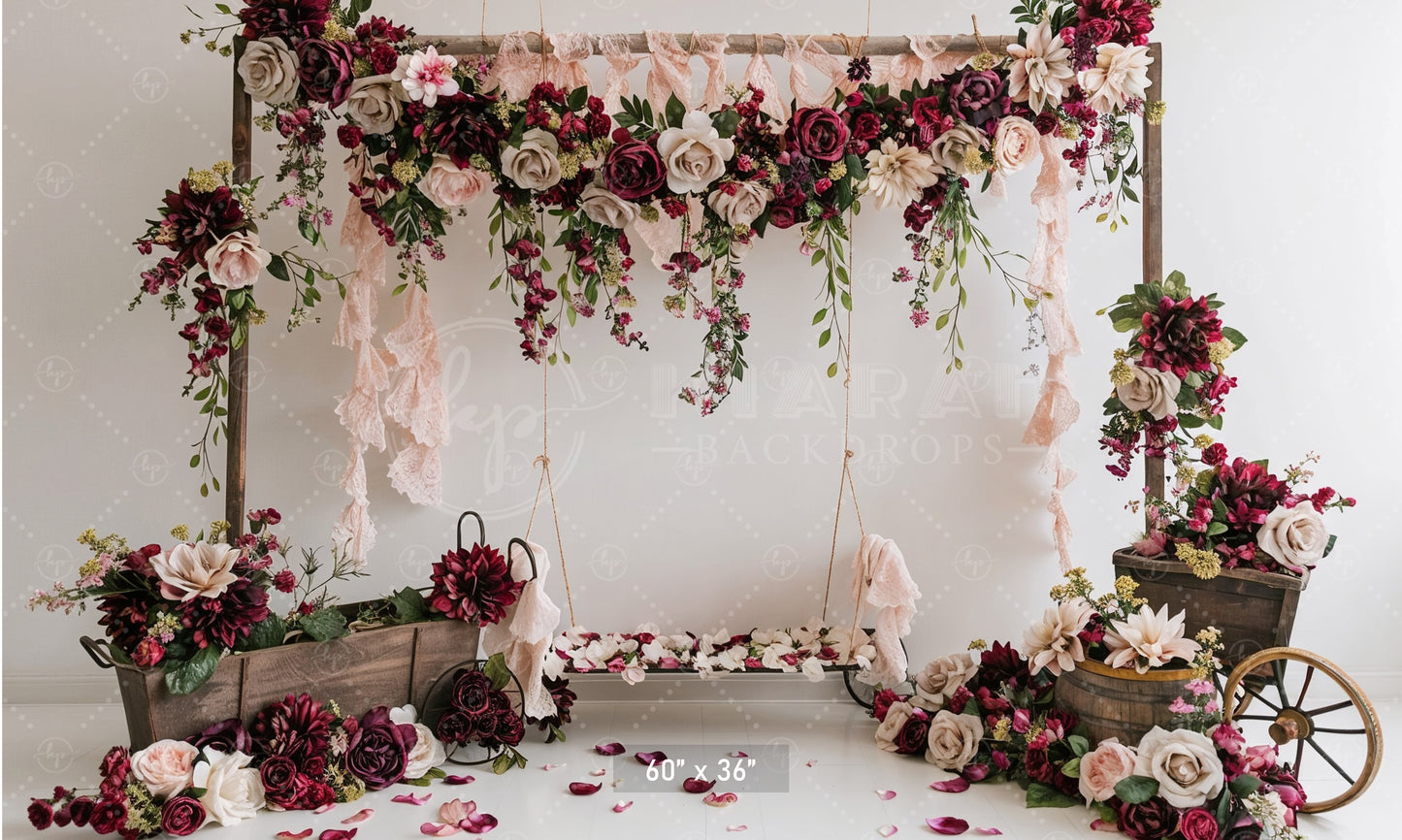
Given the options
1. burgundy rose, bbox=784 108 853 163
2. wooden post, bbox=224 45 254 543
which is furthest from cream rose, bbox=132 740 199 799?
burgundy rose, bbox=784 108 853 163

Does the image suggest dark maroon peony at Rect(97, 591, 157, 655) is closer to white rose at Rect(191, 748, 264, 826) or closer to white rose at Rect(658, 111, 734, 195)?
white rose at Rect(191, 748, 264, 826)

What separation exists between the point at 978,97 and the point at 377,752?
85.8 inches

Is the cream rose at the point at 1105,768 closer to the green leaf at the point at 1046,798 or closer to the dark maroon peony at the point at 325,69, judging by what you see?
the green leaf at the point at 1046,798

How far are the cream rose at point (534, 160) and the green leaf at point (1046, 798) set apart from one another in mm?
1834

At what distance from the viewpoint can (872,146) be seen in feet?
7.82

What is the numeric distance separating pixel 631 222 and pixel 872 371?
953 millimetres

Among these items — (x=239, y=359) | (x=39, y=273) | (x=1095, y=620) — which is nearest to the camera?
(x=1095, y=620)

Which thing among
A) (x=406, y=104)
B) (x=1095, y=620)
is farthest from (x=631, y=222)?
(x=1095, y=620)

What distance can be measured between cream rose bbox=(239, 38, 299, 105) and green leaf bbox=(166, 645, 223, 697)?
1.33m

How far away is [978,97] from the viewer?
2.37 m

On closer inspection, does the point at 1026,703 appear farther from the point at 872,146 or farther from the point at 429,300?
the point at 429,300

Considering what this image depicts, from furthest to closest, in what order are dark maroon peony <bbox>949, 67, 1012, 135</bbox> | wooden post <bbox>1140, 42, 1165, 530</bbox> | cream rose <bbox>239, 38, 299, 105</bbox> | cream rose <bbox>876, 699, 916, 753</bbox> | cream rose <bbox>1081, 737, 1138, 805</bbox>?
wooden post <bbox>1140, 42, 1165, 530</bbox>
cream rose <bbox>876, 699, 916, 753</bbox>
dark maroon peony <bbox>949, 67, 1012, 135</bbox>
cream rose <bbox>239, 38, 299, 105</bbox>
cream rose <bbox>1081, 737, 1138, 805</bbox>

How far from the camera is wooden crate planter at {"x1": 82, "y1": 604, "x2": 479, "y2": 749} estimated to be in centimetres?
208

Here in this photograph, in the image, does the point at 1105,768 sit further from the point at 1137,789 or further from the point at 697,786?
the point at 697,786
